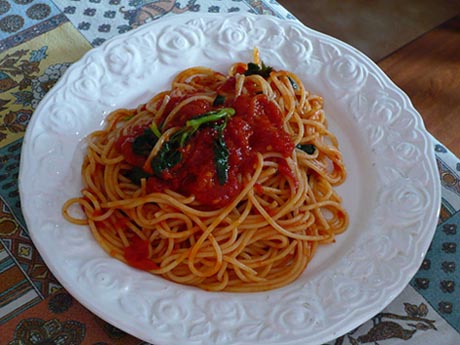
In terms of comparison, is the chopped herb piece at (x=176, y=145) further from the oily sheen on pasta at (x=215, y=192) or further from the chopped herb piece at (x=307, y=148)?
the chopped herb piece at (x=307, y=148)

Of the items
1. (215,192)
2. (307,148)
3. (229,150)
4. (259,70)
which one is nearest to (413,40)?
(259,70)

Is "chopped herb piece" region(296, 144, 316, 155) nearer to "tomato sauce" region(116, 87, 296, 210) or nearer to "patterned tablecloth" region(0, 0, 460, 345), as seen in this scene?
"tomato sauce" region(116, 87, 296, 210)

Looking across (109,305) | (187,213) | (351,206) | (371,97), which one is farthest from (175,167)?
(371,97)

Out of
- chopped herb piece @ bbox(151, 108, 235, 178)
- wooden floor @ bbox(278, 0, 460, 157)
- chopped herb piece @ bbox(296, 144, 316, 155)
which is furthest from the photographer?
wooden floor @ bbox(278, 0, 460, 157)

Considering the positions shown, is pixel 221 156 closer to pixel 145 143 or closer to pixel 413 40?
pixel 145 143

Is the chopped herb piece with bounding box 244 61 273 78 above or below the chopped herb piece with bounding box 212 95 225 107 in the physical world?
below

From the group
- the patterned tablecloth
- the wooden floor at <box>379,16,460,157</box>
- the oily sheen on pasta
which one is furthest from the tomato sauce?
the wooden floor at <box>379,16,460,157</box>
